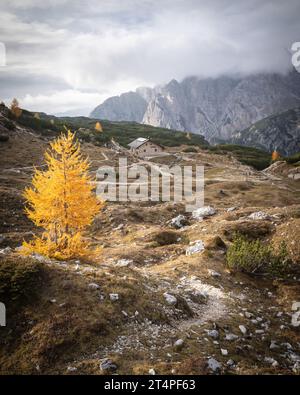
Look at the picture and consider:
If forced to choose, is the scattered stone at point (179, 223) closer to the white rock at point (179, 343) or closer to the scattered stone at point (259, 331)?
the scattered stone at point (259, 331)

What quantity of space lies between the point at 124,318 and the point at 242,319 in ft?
19.1

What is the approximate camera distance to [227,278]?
60.8 ft

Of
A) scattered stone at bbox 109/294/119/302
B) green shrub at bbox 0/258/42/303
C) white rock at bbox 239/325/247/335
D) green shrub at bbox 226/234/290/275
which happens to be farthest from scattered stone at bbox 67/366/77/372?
green shrub at bbox 226/234/290/275

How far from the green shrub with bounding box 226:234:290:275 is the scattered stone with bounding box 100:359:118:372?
11.6 metres

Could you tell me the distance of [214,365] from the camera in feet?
31.8

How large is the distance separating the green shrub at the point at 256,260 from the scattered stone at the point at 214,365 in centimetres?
952

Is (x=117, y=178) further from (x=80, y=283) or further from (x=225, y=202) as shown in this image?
(x=80, y=283)

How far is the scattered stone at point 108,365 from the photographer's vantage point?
29.5ft

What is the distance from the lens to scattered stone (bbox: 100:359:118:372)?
8991 mm

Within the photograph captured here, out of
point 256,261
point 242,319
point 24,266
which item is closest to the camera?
point 24,266

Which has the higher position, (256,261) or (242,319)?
(256,261)

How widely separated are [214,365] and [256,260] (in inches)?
400

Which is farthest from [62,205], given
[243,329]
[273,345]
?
[273,345]
